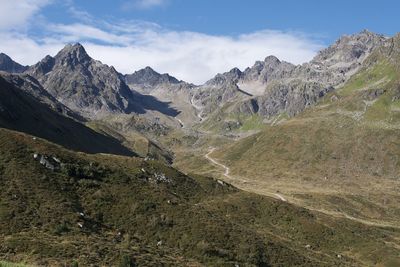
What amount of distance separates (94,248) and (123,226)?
961 centimetres

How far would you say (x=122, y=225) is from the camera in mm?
59844

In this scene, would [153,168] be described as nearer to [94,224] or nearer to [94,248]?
[94,224]

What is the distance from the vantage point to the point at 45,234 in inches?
1989

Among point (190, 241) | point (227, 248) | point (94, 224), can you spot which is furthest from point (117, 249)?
point (227, 248)

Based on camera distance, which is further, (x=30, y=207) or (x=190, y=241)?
(x=190, y=241)

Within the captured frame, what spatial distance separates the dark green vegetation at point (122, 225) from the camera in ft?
163

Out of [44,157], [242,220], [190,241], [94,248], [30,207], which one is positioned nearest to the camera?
[94,248]

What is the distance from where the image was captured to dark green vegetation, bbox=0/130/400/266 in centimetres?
4972

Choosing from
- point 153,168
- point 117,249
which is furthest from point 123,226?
point 153,168

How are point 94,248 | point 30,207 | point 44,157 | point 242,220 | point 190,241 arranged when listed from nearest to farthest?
point 94,248 → point 30,207 → point 190,241 → point 44,157 → point 242,220

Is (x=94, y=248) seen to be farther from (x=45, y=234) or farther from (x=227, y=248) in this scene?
(x=227, y=248)

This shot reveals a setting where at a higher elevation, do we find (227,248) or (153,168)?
(153,168)

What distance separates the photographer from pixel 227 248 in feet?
200

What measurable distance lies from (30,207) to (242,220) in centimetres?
4242
